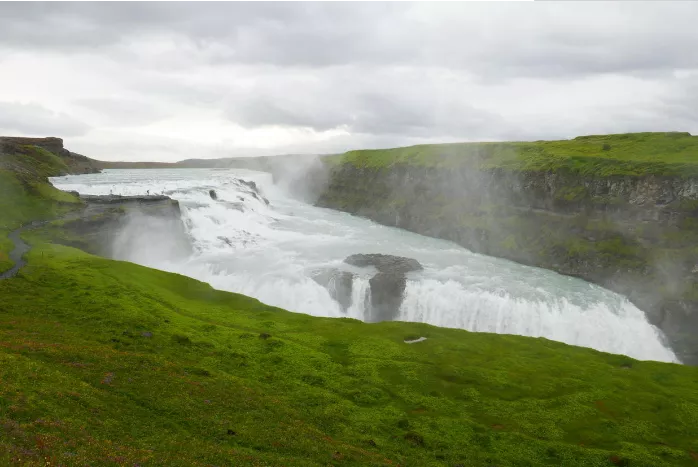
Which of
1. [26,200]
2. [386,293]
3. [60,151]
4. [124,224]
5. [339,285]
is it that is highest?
[60,151]

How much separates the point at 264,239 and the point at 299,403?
61.4m

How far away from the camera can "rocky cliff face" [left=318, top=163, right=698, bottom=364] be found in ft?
219

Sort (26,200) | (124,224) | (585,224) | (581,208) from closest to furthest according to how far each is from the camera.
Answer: (124,224) → (26,200) → (585,224) → (581,208)

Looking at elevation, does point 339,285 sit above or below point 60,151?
below

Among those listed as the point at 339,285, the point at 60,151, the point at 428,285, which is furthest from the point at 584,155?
the point at 60,151

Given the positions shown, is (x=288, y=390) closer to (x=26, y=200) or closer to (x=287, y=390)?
(x=287, y=390)

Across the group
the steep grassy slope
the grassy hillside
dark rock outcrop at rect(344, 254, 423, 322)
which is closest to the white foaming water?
dark rock outcrop at rect(344, 254, 423, 322)

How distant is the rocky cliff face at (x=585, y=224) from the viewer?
219 feet

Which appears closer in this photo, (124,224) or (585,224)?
(124,224)

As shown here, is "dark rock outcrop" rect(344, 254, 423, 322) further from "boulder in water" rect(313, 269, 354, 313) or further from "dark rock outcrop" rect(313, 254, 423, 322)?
"boulder in water" rect(313, 269, 354, 313)

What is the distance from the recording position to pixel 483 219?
101m

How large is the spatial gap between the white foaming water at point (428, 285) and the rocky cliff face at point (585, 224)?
3773 mm

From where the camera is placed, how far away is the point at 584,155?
3784 inches

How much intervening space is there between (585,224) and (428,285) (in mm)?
40558
